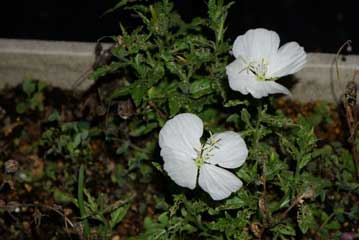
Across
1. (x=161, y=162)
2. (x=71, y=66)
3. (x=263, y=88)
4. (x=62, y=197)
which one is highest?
(x=263, y=88)

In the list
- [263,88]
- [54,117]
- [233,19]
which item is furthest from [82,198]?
[233,19]

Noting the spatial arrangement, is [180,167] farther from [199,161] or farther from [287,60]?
[287,60]

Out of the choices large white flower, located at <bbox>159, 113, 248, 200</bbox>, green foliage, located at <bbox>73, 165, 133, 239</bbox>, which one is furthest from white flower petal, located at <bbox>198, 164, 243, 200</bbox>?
green foliage, located at <bbox>73, 165, 133, 239</bbox>

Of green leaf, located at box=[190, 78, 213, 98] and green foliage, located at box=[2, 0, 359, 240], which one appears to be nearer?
green foliage, located at box=[2, 0, 359, 240]

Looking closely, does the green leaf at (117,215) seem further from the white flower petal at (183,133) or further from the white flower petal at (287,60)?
the white flower petal at (287,60)

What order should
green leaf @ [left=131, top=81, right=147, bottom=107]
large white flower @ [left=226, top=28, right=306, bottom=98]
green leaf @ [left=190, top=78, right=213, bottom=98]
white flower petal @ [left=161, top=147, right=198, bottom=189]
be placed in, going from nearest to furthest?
white flower petal @ [left=161, top=147, right=198, bottom=189] < large white flower @ [left=226, top=28, right=306, bottom=98] < green leaf @ [left=131, top=81, right=147, bottom=107] < green leaf @ [left=190, top=78, right=213, bottom=98]

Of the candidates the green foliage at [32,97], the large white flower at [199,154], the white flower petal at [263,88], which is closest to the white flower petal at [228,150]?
the large white flower at [199,154]

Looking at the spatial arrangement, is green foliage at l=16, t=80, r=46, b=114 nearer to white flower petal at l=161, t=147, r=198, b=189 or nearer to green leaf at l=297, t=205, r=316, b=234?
white flower petal at l=161, t=147, r=198, b=189
